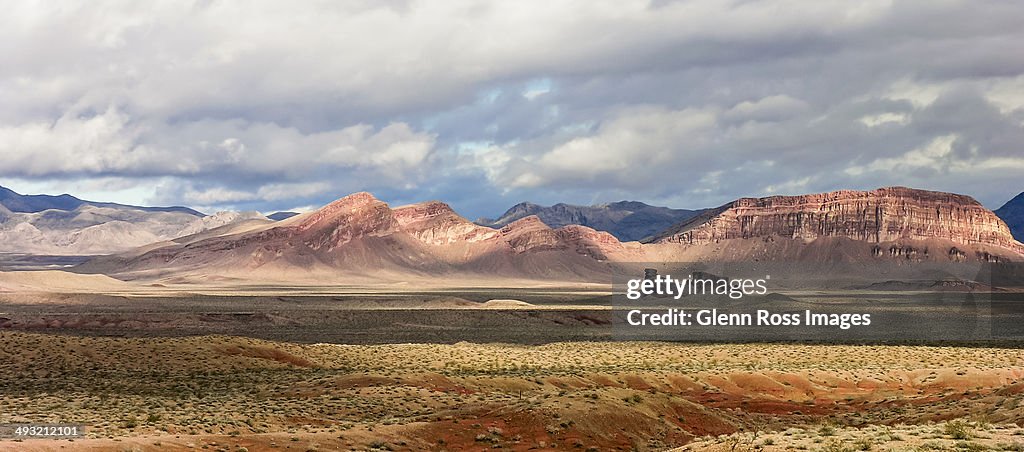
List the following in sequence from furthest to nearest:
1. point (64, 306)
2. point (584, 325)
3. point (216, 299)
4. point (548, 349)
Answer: point (216, 299) → point (64, 306) → point (584, 325) → point (548, 349)

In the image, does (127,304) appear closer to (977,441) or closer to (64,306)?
(64,306)

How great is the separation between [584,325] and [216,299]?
6319 centimetres

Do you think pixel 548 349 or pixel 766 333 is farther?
pixel 766 333

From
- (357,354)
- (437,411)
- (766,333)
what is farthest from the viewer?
(766,333)

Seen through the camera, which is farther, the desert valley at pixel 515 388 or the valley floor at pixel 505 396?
the desert valley at pixel 515 388

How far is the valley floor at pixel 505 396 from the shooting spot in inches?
1017

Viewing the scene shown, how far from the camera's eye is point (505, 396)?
38.6 metres

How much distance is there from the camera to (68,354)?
171ft

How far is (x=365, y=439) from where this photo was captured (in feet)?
88.5

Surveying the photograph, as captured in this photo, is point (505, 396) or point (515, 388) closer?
Answer: point (505, 396)

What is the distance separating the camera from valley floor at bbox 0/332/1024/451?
25.8 m

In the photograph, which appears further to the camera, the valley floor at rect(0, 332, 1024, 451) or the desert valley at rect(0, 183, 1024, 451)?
the desert valley at rect(0, 183, 1024, 451)

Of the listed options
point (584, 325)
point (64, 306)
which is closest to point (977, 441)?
point (584, 325)

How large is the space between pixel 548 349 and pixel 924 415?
37841mm
